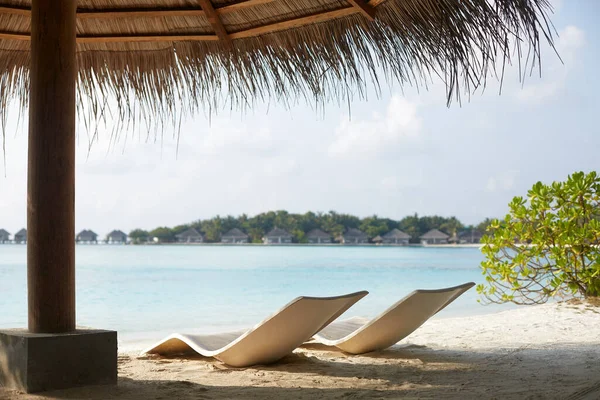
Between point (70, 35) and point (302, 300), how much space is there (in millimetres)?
1363

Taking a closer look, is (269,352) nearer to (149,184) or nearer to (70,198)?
(70,198)

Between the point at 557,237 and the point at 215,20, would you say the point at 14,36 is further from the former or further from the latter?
the point at 557,237

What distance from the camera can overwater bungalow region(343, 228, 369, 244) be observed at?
43.0 metres

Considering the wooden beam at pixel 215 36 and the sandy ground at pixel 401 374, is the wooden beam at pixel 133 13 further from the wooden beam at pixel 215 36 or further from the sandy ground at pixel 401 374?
the sandy ground at pixel 401 374

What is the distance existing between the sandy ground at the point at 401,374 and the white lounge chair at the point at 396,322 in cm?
8

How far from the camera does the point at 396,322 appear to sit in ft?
10.5

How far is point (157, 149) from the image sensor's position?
142 ft

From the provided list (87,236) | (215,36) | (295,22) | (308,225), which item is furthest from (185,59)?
(87,236)

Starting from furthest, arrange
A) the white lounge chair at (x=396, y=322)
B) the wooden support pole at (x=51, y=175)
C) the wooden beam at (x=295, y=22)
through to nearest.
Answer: the white lounge chair at (x=396, y=322)
the wooden beam at (x=295, y=22)
the wooden support pole at (x=51, y=175)

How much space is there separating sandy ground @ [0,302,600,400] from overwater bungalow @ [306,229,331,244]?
128 feet

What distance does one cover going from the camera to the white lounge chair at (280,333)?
108 inches

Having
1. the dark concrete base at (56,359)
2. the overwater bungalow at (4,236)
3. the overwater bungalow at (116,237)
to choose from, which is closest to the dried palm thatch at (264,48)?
the dark concrete base at (56,359)

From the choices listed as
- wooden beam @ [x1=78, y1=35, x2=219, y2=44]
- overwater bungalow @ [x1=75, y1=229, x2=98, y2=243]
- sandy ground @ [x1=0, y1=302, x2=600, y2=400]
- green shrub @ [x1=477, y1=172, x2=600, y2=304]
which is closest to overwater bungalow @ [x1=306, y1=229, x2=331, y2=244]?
overwater bungalow @ [x1=75, y1=229, x2=98, y2=243]

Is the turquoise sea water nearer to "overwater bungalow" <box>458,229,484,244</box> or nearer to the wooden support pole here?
the wooden support pole
